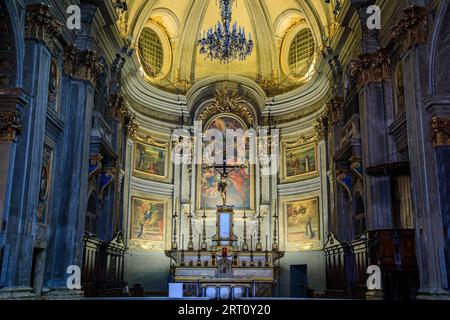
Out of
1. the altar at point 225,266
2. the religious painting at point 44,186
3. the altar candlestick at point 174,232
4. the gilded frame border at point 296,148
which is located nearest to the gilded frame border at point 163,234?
the altar candlestick at point 174,232

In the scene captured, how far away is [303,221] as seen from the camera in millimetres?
21922

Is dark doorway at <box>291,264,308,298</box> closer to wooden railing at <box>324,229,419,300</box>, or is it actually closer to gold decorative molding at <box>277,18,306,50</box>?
wooden railing at <box>324,229,419,300</box>

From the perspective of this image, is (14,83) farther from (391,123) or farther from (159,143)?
(159,143)

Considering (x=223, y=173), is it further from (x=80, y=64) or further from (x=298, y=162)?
(x=80, y=64)

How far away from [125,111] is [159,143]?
12.0 ft

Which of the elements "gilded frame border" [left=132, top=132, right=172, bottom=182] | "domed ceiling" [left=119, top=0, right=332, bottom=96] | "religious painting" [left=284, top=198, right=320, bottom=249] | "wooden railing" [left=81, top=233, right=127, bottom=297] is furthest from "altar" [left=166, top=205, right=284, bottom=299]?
"domed ceiling" [left=119, top=0, right=332, bottom=96]

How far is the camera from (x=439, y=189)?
34.9 feet

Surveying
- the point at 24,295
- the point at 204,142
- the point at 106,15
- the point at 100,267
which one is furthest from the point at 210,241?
the point at 24,295

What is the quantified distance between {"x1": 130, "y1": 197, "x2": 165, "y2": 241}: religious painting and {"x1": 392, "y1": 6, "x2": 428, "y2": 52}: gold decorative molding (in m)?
13.5

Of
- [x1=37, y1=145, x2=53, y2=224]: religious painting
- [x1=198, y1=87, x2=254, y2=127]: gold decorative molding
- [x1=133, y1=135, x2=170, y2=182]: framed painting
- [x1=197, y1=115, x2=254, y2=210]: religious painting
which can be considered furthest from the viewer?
[x1=198, y1=87, x2=254, y2=127]: gold decorative molding

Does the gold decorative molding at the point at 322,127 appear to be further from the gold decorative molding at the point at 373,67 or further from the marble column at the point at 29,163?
the marble column at the point at 29,163

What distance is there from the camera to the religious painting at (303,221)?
2122cm

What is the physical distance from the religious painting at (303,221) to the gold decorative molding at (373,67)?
26.2 ft

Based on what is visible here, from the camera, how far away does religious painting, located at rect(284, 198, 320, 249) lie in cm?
2122
